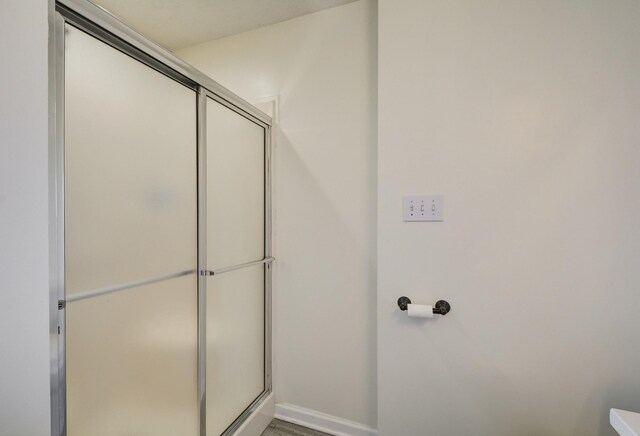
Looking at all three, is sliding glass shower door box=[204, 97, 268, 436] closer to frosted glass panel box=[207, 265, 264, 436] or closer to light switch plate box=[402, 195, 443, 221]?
frosted glass panel box=[207, 265, 264, 436]

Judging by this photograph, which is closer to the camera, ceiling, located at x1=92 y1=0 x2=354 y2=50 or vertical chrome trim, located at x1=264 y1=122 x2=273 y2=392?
ceiling, located at x1=92 y1=0 x2=354 y2=50

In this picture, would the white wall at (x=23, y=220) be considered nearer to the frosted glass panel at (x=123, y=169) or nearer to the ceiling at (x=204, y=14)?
the frosted glass panel at (x=123, y=169)

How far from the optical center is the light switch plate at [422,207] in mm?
1274

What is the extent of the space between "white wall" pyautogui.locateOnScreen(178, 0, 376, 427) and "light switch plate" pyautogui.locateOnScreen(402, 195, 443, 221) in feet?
0.99

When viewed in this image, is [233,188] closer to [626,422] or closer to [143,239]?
[143,239]

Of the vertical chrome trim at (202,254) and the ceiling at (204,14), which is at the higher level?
the ceiling at (204,14)

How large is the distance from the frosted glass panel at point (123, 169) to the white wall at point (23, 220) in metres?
0.27

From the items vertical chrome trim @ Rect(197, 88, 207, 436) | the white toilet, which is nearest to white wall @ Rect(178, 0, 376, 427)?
vertical chrome trim @ Rect(197, 88, 207, 436)

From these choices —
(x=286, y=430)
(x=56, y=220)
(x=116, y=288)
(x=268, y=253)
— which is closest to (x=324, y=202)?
(x=268, y=253)

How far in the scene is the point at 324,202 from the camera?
1.69 metres

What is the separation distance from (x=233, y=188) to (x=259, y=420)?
1.36m

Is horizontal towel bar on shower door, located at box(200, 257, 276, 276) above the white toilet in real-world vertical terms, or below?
above

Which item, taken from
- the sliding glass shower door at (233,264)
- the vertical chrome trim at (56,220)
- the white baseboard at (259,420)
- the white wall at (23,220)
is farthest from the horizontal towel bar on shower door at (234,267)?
the white baseboard at (259,420)

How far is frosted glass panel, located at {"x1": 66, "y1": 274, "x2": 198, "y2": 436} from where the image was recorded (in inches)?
33.2
